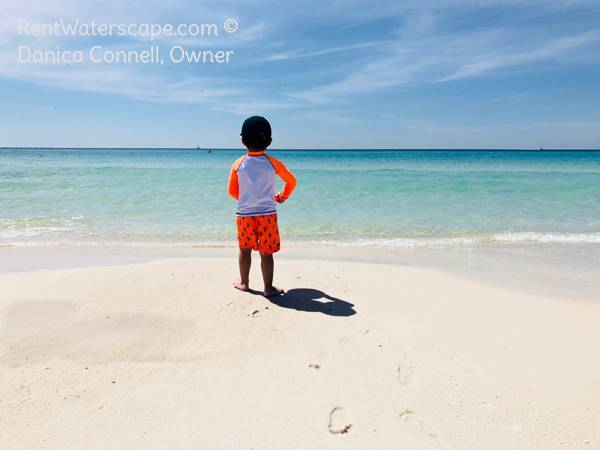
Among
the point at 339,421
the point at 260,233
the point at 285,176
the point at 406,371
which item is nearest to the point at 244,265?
the point at 260,233

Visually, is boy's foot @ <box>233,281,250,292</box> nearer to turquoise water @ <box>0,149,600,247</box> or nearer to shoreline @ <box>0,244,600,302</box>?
shoreline @ <box>0,244,600,302</box>

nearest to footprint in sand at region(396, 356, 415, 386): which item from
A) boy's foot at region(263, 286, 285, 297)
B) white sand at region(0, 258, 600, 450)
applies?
white sand at region(0, 258, 600, 450)

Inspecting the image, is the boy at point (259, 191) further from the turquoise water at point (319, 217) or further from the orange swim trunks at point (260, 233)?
the turquoise water at point (319, 217)

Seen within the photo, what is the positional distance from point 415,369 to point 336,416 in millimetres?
714

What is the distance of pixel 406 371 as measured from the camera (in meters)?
2.65

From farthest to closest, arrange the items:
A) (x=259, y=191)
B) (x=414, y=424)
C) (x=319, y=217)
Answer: (x=319, y=217)
(x=259, y=191)
(x=414, y=424)

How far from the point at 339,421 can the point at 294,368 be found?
0.56m

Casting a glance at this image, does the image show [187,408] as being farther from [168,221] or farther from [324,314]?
[168,221]

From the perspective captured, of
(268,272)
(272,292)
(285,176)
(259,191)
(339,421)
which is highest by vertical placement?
(285,176)

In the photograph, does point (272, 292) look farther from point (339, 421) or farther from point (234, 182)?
point (339, 421)

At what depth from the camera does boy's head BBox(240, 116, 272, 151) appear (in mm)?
3857

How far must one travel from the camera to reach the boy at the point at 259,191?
12.8 feet

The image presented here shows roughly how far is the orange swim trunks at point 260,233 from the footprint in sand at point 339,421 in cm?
199

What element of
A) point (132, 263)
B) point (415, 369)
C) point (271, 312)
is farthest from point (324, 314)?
point (132, 263)
